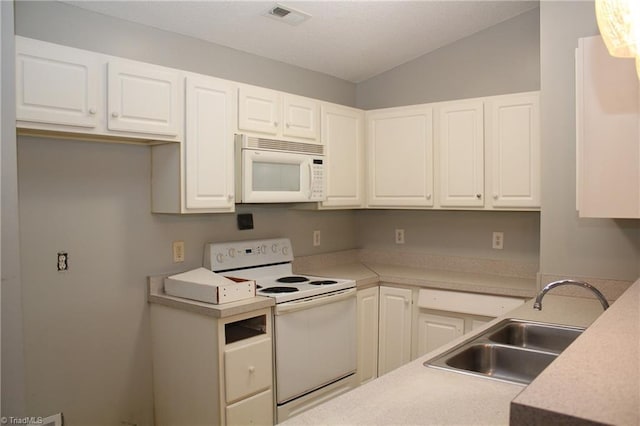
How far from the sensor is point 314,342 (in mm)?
2986

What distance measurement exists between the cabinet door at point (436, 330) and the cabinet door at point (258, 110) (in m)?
1.57

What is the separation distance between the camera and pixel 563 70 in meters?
2.70

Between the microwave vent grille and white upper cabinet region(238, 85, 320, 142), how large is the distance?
6 centimetres

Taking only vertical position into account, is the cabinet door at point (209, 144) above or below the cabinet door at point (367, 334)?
above

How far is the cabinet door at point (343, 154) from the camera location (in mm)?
3572

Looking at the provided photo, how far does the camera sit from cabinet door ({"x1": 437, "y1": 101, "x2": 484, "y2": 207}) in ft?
11.0

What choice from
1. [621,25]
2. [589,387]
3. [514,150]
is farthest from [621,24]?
[514,150]

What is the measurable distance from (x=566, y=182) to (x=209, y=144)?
1.96 meters

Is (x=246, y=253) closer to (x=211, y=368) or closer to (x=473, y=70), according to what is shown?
(x=211, y=368)

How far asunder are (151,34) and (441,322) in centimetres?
248

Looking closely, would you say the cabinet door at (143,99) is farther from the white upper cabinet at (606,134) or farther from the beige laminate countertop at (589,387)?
the beige laminate countertop at (589,387)

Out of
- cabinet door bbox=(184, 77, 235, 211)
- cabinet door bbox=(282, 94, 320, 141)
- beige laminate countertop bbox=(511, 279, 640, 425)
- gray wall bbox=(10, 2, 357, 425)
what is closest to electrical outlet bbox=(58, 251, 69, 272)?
gray wall bbox=(10, 2, 357, 425)

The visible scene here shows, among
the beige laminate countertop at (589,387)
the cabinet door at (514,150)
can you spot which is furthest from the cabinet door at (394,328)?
the beige laminate countertop at (589,387)

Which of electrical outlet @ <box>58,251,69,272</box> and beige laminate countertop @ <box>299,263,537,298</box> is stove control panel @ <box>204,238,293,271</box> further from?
electrical outlet @ <box>58,251,69,272</box>
